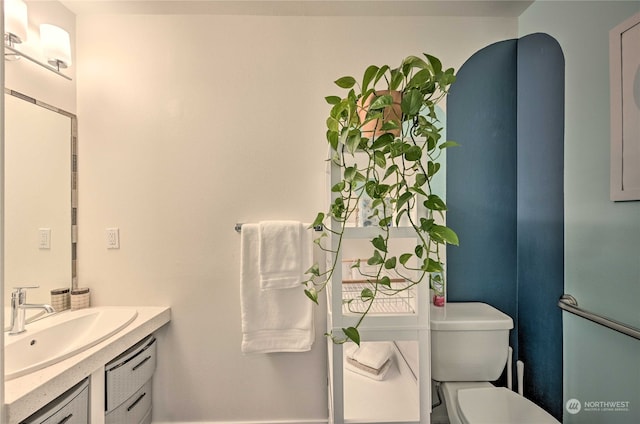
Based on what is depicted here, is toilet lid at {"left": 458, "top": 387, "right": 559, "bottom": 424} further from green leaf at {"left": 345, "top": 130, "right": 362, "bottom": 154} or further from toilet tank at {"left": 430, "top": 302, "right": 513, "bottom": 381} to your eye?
green leaf at {"left": 345, "top": 130, "right": 362, "bottom": 154}

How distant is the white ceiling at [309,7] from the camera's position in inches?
57.4

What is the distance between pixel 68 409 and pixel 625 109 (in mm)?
2155

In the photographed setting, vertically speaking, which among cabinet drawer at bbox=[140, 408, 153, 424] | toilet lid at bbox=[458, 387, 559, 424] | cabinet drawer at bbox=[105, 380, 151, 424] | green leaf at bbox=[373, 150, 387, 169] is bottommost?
cabinet drawer at bbox=[140, 408, 153, 424]

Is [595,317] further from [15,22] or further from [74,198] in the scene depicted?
A: [15,22]

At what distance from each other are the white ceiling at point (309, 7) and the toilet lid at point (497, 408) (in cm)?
184

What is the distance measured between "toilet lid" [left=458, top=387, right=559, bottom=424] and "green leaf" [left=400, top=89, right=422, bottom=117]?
1.19 metres

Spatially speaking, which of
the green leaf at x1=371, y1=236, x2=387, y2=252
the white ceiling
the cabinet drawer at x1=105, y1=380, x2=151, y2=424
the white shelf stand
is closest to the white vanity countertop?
the cabinet drawer at x1=105, y1=380, x2=151, y2=424

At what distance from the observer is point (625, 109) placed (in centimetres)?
100

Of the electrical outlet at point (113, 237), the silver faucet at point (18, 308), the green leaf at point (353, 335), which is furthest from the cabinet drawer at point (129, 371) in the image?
the green leaf at point (353, 335)

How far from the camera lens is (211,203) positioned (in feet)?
5.12

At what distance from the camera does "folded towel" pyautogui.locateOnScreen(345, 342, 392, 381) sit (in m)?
1.33

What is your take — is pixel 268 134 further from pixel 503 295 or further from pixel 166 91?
pixel 503 295

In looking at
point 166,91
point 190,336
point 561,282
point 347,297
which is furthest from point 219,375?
point 561,282

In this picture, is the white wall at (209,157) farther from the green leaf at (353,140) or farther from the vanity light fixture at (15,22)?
the green leaf at (353,140)
